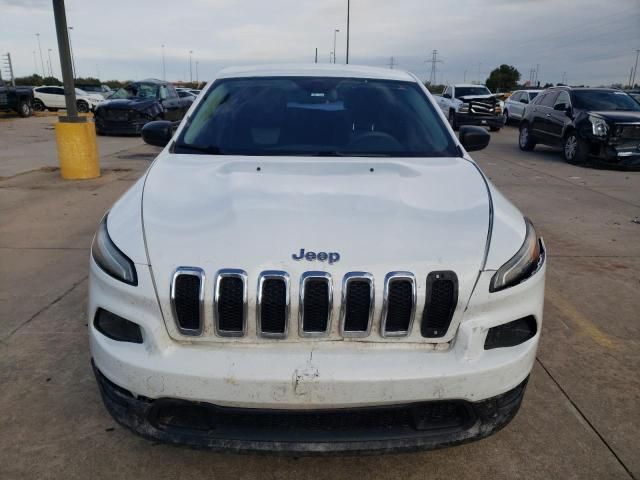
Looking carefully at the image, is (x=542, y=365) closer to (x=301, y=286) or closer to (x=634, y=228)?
(x=301, y=286)

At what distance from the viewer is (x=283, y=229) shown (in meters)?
2.06

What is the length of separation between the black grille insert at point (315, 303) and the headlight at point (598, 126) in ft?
36.3

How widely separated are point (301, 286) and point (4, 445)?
1.63 metres

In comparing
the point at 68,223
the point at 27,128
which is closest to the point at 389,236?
the point at 68,223

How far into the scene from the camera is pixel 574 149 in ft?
38.7

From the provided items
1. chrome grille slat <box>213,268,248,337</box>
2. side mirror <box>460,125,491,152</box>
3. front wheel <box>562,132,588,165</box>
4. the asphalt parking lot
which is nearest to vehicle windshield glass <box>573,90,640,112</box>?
front wheel <box>562,132,588,165</box>

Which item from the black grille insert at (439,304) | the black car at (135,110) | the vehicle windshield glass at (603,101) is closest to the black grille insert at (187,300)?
the black grille insert at (439,304)

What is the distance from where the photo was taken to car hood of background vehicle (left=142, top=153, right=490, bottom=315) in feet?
6.37

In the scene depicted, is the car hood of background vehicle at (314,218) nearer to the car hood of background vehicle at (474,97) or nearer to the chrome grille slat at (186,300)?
the chrome grille slat at (186,300)

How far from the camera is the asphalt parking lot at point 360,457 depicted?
7.43ft

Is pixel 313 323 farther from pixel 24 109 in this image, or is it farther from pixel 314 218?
pixel 24 109

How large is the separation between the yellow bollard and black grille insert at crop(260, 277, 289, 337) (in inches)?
307

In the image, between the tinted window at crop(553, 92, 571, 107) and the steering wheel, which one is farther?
the tinted window at crop(553, 92, 571, 107)

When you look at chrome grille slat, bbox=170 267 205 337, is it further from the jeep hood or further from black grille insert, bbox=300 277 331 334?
black grille insert, bbox=300 277 331 334
